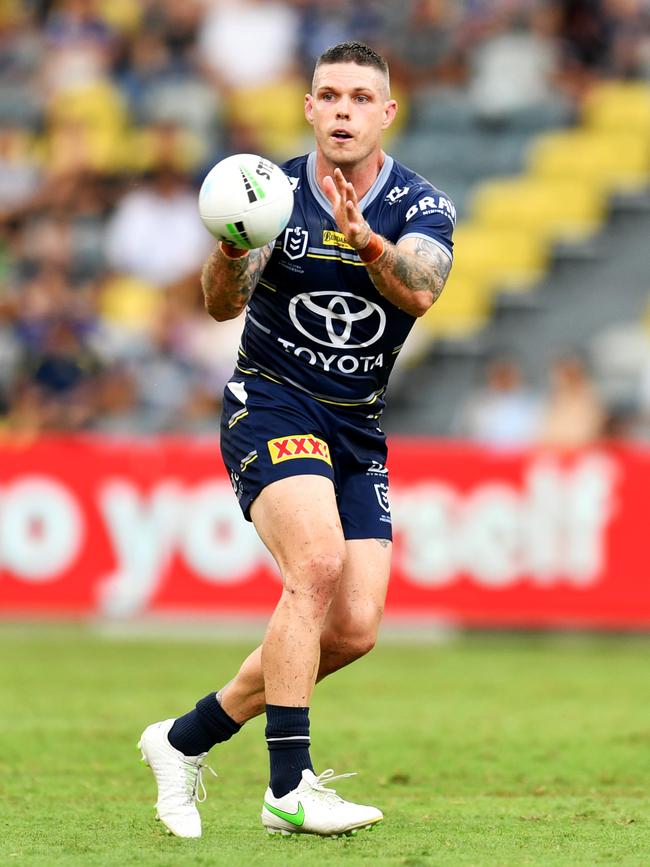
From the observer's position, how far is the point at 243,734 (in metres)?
9.44

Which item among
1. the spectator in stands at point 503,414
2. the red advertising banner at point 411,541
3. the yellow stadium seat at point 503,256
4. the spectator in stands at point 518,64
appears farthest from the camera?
the spectator in stands at point 518,64

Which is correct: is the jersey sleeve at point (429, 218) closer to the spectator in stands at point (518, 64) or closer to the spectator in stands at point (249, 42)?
the spectator in stands at point (518, 64)

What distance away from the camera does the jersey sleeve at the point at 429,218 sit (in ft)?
20.7

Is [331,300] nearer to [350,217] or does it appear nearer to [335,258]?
[335,258]

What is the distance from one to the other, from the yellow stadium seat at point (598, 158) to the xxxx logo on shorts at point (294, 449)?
39.4ft

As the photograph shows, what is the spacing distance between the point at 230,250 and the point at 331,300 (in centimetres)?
48

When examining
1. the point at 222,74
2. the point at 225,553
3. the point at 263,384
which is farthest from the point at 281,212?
the point at 222,74

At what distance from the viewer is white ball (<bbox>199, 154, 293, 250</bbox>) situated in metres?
5.98

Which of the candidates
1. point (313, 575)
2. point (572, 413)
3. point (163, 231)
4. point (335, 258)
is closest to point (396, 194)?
point (335, 258)

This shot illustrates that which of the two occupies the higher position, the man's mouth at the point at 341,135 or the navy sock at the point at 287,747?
the man's mouth at the point at 341,135

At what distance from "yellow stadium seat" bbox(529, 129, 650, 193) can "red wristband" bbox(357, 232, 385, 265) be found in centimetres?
1215

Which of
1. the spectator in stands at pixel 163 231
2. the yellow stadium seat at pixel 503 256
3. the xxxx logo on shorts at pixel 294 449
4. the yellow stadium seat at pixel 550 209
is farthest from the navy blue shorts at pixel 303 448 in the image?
the yellow stadium seat at pixel 550 209

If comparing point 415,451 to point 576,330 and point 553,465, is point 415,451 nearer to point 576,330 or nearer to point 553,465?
point 553,465

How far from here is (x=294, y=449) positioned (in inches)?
248
